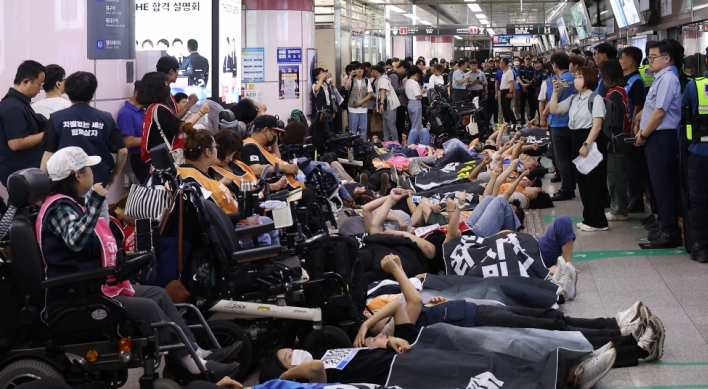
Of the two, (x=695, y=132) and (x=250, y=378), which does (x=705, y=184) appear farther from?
(x=250, y=378)

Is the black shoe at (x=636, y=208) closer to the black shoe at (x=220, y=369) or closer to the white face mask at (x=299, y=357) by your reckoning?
the white face mask at (x=299, y=357)

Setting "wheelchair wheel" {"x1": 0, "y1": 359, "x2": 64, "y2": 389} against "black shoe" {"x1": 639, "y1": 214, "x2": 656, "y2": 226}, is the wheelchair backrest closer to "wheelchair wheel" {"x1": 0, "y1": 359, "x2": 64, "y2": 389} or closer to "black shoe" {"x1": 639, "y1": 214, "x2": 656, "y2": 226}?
"wheelchair wheel" {"x1": 0, "y1": 359, "x2": 64, "y2": 389}

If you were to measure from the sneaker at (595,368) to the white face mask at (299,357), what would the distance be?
1384 millimetres

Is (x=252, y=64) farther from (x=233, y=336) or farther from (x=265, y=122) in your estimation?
(x=233, y=336)

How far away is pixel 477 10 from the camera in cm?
→ 3478

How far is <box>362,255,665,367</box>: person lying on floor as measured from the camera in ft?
16.7

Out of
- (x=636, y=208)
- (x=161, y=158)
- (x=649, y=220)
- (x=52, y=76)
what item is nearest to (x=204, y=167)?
(x=161, y=158)

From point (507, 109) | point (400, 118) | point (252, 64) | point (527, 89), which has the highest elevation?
point (252, 64)

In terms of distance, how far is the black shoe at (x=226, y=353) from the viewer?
452 centimetres

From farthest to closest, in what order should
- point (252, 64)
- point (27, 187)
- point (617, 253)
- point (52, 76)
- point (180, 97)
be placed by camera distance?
point (252, 64), point (180, 97), point (617, 253), point (52, 76), point (27, 187)

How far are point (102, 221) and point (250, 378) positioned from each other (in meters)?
1.41

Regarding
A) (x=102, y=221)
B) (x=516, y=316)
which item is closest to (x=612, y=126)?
(x=516, y=316)

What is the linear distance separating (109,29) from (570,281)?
4.24 meters

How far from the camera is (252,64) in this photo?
15.0 meters
